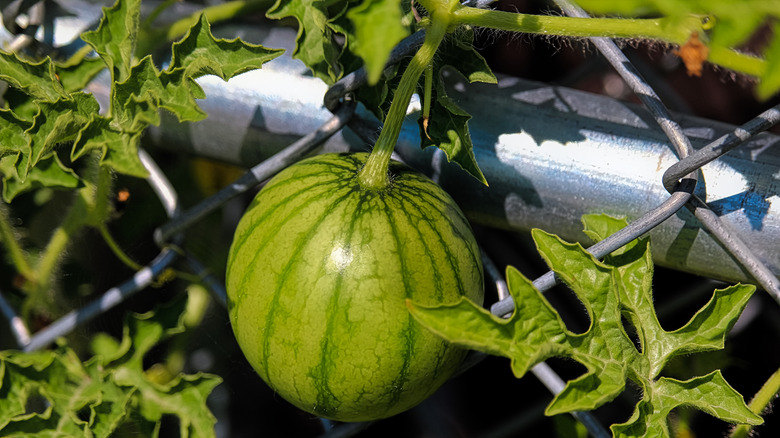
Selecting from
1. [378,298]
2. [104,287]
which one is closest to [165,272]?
[104,287]

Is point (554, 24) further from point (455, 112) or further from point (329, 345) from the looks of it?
point (329, 345)

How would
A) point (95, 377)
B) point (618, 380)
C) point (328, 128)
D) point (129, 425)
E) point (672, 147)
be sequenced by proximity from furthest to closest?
1. point (129, 425)
2. point (95, 377)
3. point (328, 128)
4. point (672, 147)
5. point (618, 380)

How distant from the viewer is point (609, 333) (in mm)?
1086

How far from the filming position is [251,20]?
5.21 feet

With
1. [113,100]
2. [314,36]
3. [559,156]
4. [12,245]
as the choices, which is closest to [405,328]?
[559,156]

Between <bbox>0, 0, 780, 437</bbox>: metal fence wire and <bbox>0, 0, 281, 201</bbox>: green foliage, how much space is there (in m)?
0.18

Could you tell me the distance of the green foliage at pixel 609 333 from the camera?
962 mm

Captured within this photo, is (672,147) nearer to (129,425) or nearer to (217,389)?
(129,425)

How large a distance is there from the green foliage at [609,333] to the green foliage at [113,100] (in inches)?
21.9

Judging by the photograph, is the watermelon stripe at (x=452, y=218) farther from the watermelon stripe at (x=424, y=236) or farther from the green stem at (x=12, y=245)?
the green stem at (x=12, y=245)

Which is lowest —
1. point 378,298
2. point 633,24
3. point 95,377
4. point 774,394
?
point 95,377

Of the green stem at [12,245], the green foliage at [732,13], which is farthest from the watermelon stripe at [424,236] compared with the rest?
the green stem at [12,245]

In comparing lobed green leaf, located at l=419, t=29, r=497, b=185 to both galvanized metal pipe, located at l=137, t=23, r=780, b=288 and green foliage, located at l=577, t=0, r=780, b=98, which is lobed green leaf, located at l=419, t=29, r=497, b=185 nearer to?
galvanized metal pipe, located at l=137, t=23, r=780, b=288

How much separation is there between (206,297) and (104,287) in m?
0.33
